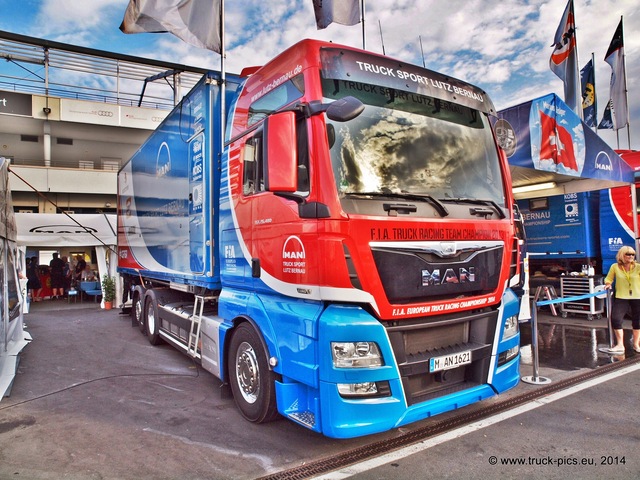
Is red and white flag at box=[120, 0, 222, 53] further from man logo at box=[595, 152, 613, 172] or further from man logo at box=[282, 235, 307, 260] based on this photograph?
man logo at box=[595, 152, 613, 172]

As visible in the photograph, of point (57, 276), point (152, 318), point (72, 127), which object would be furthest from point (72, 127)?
point (152, 318)

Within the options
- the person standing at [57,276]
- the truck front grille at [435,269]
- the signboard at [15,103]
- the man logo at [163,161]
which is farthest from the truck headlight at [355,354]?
the signboard at [15,103]

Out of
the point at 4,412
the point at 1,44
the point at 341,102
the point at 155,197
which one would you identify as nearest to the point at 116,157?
the point at 1,44

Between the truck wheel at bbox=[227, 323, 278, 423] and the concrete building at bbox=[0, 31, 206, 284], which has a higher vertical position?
the concrete building at bbox=[0, 31, 206, 284]

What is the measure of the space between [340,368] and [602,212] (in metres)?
9.05

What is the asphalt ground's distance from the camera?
10.5ft

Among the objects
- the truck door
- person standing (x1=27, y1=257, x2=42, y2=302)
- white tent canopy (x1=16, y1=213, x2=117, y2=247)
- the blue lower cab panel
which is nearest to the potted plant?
white tent canopy (x1=16, y1=213, x2=117, y2=247)

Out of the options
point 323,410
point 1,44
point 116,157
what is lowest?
point 323,410

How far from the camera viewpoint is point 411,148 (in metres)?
3.55

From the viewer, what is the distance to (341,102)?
3025 mm

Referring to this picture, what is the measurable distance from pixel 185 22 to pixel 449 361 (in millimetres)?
5813

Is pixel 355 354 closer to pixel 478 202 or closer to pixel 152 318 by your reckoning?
pixel 478 202

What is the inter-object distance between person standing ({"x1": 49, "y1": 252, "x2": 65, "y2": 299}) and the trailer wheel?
431 inches

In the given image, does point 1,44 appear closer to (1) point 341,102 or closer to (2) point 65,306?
(2) point 65,306
